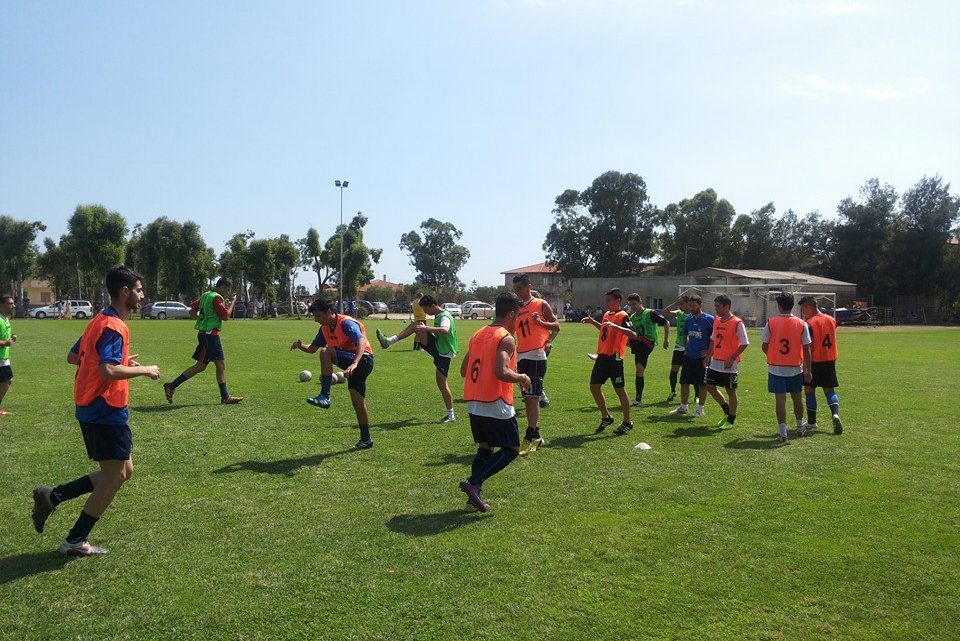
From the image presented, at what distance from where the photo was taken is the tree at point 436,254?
4247 inches

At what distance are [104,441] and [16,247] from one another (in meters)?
71.7

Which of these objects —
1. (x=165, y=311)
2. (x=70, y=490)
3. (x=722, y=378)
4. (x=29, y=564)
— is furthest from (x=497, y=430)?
(x=165, y=311)

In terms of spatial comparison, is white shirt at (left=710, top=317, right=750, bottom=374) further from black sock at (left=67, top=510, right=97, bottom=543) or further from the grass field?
black sock at (left=67, top=510, right=97, bottom=543)

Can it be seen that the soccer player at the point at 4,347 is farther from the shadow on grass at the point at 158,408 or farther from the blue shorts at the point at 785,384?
the blue shorts at the point at 785,384

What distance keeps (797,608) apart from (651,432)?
569cm

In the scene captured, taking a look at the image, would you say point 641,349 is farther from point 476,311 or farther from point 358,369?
point 476,311

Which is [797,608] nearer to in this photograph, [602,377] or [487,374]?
[487,374]

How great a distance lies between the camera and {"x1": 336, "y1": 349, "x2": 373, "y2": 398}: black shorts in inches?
337

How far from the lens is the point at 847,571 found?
4.93 metres

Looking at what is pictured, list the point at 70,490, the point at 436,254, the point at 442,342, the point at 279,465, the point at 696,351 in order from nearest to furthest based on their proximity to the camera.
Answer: the point at 70,490 < the point at 279,465 < the point at 442,342 < the point at 696,351 < the point at 436,254

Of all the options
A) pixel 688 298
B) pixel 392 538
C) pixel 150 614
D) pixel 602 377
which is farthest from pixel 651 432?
pixel 150 614

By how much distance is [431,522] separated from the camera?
5953 millimetres

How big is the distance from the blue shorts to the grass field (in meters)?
0.75

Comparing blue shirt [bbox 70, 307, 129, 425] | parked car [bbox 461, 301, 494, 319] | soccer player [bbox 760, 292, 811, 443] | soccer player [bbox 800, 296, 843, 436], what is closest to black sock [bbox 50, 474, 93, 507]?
blue shirt [bbox 70, 307, 129, 425]
